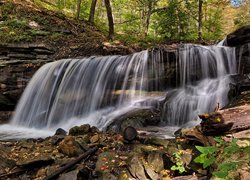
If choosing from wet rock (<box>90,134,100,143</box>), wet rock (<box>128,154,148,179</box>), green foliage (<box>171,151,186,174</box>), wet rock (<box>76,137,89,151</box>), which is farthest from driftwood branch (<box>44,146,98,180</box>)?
green foliage (<box>171,151,186,174</box>)

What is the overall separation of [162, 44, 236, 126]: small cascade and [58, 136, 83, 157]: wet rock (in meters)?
3.31

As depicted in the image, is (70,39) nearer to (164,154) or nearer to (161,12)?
(161,12)

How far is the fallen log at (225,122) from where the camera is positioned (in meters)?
4.95

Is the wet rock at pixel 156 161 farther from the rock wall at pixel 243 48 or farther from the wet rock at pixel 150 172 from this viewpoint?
the rock wall at pixel 243 48

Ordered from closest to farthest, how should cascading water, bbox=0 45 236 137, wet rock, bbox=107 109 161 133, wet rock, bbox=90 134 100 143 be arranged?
wet rock, bbox=90 134 100 143 → wet rock, bbox=107 109 161 133 → cascading water, bbox=0 45 236 137

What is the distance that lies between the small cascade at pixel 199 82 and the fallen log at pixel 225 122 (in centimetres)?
283

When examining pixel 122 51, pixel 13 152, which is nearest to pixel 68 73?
pixel 122 51

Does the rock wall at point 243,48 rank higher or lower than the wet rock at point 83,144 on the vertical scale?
higher

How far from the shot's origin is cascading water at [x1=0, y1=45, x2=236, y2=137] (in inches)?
357

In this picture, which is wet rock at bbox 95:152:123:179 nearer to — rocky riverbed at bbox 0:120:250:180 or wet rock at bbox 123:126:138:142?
rocky riverbed at bbox 0:120:250:180

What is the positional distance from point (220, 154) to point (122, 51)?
8963 millimetres

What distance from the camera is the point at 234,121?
16.4 ft

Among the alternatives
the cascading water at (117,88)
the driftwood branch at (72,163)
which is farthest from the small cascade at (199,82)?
the driftwood branch at (72,163)

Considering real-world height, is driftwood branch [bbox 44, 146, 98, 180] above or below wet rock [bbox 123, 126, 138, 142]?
below
